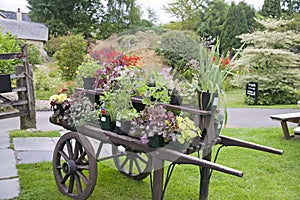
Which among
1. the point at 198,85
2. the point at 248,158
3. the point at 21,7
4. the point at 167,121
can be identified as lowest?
the point at 248,158

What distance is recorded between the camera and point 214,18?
18203 millimetres

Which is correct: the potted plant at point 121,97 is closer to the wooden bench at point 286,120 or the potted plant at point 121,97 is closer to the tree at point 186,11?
the wooden bench at point 286,120

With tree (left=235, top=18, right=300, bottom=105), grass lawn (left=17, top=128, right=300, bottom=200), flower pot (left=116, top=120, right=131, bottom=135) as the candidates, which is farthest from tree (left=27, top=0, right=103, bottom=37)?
flower pot (left=116, top=120, right=131, bottom=135)

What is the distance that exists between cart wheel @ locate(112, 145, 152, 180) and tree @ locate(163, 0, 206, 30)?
1293 centimetres

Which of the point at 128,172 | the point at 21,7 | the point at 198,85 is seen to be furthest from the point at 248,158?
the point at 21,7


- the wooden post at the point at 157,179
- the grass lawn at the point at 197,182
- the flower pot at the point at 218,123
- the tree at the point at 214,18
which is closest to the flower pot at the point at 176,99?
the flower pot at the point at 218,123

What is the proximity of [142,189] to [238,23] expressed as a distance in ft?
43.7

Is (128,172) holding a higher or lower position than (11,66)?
lower

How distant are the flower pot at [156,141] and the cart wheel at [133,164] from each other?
3.44ft

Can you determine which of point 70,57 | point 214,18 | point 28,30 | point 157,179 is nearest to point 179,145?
point 157,179

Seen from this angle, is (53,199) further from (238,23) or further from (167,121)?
(238,23)

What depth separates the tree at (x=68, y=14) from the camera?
2092 centimetres

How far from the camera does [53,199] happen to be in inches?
101

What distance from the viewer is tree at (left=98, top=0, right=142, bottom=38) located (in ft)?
66.1
